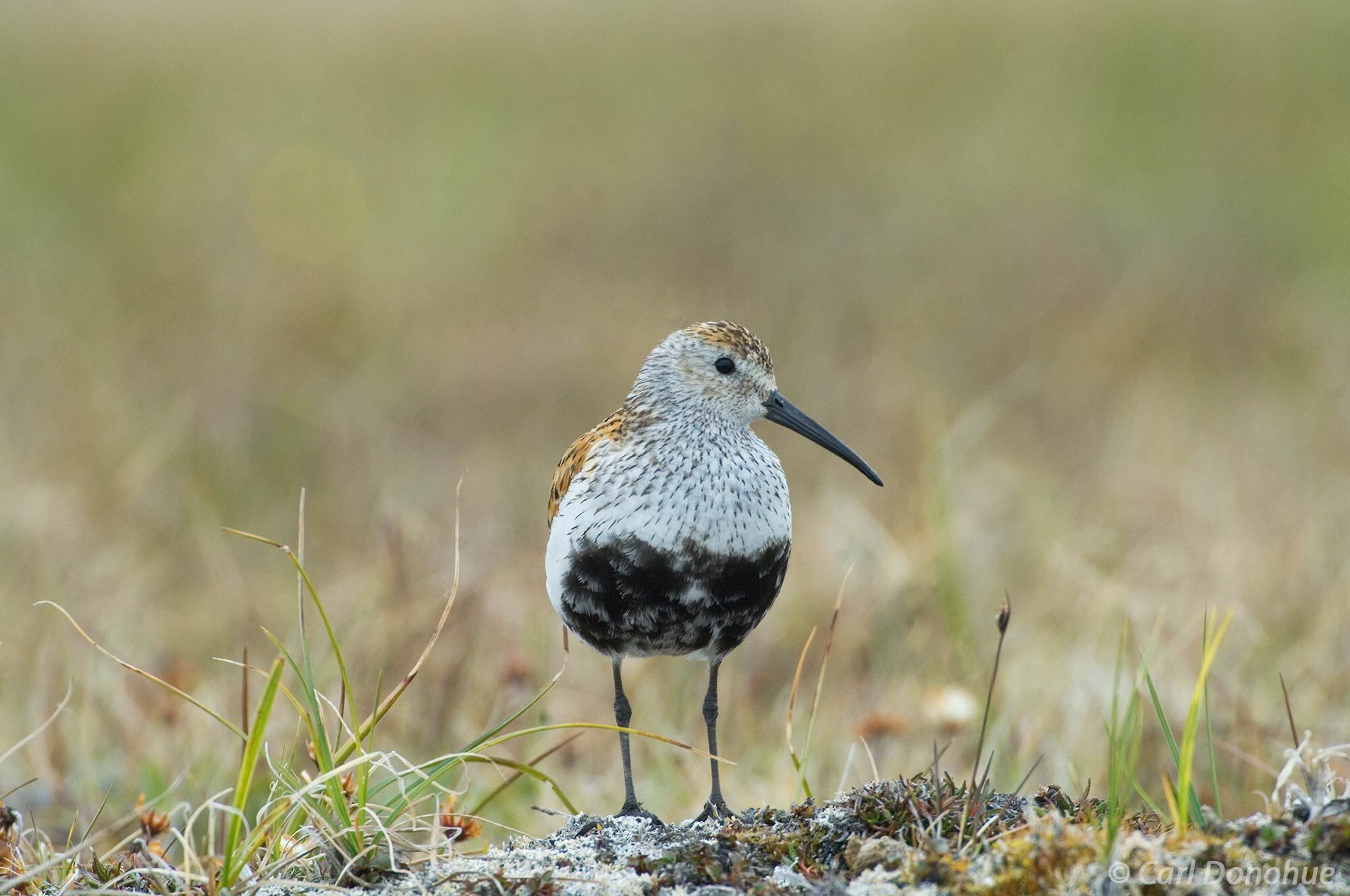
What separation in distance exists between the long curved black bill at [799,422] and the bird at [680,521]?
0.22 feet

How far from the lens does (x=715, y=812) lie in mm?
3434

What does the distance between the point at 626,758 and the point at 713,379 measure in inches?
40.8

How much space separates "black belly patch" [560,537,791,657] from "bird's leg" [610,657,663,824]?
211mm

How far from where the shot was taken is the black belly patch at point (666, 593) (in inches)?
129

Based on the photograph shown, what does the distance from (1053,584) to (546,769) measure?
8.55 feet

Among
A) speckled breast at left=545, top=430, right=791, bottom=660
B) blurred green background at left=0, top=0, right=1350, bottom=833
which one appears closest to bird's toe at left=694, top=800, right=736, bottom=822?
speckled breast at left=545, top=430, right=791, bottom=660

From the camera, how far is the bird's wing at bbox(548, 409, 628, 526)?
145 inches

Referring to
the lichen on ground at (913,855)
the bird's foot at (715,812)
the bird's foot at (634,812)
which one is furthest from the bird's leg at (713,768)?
the lichen on ground at (913,855)

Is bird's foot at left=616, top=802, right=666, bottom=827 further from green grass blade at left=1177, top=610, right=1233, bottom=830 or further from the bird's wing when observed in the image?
green grass blade at left=1177, top=610, right=1233, bottom=830

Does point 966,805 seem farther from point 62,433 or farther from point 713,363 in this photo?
point 62,433

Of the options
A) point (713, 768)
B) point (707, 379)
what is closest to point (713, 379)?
point (707, 379)

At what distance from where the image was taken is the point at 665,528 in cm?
331

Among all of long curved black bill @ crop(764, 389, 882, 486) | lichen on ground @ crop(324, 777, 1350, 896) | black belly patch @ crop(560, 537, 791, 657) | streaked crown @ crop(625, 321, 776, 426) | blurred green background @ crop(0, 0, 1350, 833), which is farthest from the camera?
blurred green background @ crop(0, 0, 1350, 833)

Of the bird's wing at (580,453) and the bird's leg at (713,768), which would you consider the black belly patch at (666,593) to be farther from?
the bird's wing at (580,453)
